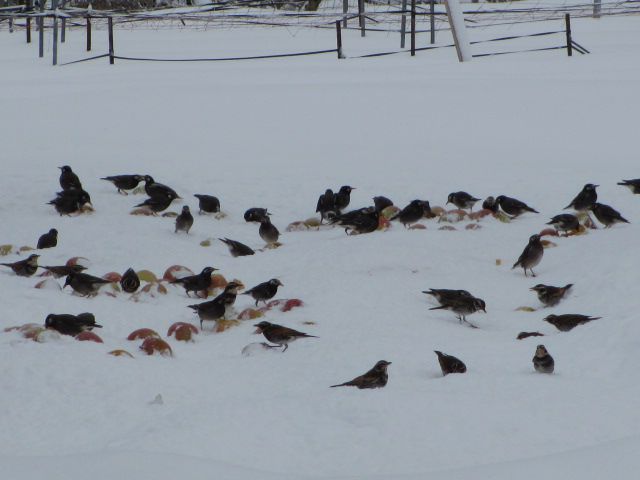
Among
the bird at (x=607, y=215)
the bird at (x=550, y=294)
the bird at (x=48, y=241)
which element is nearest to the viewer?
the bird at (x=550, y=294)

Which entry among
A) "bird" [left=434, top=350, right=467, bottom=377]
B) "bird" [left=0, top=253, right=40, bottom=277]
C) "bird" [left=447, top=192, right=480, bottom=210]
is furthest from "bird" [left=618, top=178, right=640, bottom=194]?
"bird" [left=0, top=253, right=40, bottom=277]

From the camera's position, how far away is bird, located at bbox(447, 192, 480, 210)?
1195 centimetres

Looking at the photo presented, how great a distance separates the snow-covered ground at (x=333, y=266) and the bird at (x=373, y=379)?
0.39ft

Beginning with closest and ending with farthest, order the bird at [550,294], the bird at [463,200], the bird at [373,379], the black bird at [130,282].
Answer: the bird at [373,379] → the bird at [550,294] → the black bird at [130,282] → the bird at [463,200]

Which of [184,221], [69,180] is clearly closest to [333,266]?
[184,221]

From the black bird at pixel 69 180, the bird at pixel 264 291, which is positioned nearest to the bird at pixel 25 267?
the bird at pixel 264 291

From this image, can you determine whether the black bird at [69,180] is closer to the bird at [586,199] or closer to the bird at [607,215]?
the bird at [586,199]

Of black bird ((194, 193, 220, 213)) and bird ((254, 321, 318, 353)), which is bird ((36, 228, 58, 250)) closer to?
black bird ((194, 193, 220, 213))

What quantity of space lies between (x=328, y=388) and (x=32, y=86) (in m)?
15.5

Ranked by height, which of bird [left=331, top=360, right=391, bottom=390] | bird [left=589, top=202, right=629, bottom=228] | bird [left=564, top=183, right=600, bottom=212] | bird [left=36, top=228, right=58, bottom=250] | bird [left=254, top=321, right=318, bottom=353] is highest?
bird [left=564, top=183, right=600, bottom=212]

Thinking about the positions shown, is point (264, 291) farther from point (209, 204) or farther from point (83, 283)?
point (209, 204)

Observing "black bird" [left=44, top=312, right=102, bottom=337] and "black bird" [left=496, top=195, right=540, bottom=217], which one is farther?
"black bird" [left=496, top=195, right=540, bottom=217]

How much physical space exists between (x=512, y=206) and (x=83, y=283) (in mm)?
5437

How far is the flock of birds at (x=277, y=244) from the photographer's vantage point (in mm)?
7066
